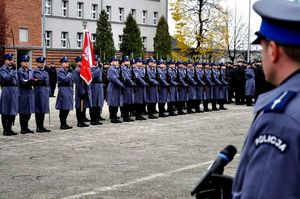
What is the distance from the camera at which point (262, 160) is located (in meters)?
1.76

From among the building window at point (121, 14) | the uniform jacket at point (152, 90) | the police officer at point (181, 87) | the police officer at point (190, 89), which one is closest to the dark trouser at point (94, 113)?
the uniform jacket at point (152, 90)

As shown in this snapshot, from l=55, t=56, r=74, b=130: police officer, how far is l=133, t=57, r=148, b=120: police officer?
10.7 ft

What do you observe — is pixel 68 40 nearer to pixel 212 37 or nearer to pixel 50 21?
pixel 50 21

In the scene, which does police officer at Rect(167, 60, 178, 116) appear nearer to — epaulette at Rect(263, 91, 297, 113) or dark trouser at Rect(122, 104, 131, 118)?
dark trouser at Rect(122, 104, 131, 118)

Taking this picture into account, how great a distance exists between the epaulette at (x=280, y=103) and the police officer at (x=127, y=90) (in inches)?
605

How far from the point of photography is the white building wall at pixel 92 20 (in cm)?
5231

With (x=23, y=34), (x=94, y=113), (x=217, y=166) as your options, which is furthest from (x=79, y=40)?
(x=217, y=166)

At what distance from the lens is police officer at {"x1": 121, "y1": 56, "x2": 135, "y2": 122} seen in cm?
1722

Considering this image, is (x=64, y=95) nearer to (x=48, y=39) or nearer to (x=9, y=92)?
(x=9, y=92)

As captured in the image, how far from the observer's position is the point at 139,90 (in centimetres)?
1805

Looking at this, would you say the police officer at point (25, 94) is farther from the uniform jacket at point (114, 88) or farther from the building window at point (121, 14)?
the building window at point (121, 14)

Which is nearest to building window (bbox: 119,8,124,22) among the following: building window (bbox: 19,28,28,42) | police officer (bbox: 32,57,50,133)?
building window (bbox: 19,28,28,42)

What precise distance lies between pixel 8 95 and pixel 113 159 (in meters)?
4.87

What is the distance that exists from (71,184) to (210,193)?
222 inches
